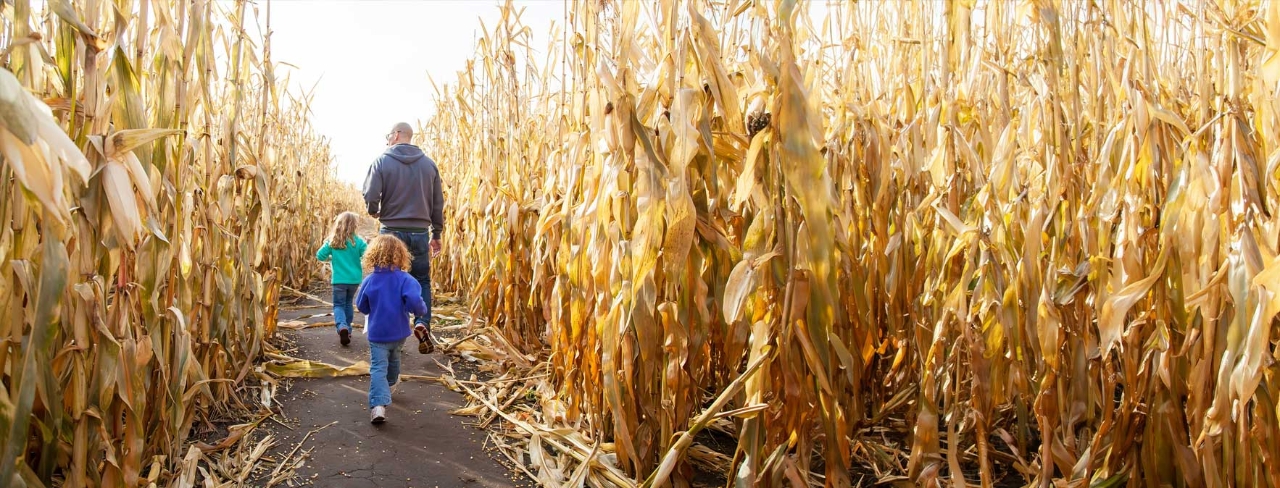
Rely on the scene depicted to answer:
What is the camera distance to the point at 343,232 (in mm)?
4344

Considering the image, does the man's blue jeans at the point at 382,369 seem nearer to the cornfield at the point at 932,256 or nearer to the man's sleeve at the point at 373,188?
the cornfield at the point at 932,256

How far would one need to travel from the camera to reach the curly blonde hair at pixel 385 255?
10.1 ft

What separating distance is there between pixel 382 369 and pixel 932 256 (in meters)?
1.94

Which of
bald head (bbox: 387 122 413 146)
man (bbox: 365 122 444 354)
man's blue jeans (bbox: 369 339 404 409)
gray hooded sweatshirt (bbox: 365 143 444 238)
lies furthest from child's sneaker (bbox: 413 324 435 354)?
bald head (bbox: 387 122 413 146)

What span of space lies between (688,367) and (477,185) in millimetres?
2951

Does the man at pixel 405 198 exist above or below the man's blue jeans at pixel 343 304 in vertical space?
above

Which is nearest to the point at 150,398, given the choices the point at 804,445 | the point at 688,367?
the point at 688,367

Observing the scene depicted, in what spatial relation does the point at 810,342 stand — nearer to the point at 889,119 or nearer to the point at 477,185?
the point at 889,119

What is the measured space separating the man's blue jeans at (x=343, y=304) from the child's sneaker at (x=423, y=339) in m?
0.66

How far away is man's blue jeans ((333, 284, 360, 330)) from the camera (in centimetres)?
412

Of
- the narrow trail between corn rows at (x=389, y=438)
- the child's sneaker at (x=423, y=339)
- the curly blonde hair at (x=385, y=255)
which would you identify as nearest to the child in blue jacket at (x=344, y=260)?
the child's sneaker at (x=423, y=339)

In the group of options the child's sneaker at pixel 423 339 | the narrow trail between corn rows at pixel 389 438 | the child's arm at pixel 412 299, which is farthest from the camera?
the child's sneaker at pixel 423 339

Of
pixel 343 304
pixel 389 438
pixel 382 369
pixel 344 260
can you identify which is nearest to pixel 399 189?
pixel 344 260

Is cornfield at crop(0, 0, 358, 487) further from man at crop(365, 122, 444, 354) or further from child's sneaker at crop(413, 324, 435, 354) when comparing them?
man at crop(365, 122, 444, 354)
